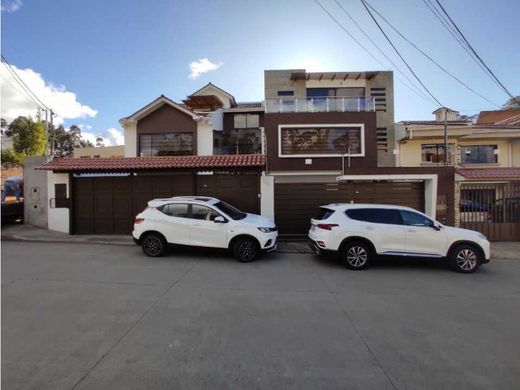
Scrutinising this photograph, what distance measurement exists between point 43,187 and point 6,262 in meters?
6.18

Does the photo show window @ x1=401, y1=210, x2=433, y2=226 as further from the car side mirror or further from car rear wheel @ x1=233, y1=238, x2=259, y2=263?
the car side mirror

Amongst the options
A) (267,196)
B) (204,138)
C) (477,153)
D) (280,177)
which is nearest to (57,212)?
(204,138)

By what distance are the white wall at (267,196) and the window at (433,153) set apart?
529 inches

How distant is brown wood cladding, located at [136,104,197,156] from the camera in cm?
1628

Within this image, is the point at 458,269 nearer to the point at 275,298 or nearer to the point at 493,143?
the point at 275,298

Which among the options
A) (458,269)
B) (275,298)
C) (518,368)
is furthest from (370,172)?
(518,368)

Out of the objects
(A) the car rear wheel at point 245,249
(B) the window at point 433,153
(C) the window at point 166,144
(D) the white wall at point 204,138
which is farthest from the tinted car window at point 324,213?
(B) the window at point 433,153

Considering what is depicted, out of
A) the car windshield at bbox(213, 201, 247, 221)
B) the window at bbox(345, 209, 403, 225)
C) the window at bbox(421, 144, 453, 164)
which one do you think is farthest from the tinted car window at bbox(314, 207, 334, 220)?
the window at bbox(421, 144, 453, 164)

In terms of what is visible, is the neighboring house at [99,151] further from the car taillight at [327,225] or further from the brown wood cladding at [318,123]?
the car taillight at [327,225]

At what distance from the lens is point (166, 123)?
1639 cm

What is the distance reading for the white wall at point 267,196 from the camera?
468 inches

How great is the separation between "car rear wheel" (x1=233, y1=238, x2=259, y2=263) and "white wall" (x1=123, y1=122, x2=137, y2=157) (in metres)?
11.2

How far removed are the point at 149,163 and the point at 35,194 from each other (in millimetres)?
5514

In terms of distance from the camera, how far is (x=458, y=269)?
7.39 metres
